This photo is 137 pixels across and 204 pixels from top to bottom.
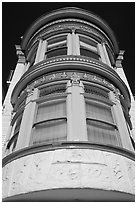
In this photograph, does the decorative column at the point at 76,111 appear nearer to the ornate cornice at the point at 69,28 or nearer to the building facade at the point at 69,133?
the building facade at the point at 69,133

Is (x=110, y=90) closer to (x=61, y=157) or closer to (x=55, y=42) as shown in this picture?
(x=61, y=157)

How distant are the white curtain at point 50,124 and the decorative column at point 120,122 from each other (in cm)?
163

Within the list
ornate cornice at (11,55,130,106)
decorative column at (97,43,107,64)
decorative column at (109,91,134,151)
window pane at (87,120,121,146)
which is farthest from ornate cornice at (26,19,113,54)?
window pane at (87,120,121,146)

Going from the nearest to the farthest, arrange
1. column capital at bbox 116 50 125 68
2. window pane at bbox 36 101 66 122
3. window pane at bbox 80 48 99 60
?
1. window pane at bbox 36 101 66 122
2. window pane at bbox 80 48 99 60
3. column capital at bbox 116 50 125 68

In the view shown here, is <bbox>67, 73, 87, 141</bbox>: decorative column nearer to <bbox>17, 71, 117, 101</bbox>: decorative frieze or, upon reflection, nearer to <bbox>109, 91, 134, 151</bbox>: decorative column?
<bbox>17, 71, 117, 101</bbox>: decorative frieze

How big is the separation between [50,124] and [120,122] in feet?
6.98

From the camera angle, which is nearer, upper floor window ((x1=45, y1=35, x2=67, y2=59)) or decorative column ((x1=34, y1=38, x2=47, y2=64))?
decorative column ((x1=34, y1=38, x2=47, y2=64))

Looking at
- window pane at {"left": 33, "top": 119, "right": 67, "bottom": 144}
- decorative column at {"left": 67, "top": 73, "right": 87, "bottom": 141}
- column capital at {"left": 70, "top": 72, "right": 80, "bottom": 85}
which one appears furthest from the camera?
column capital at {"left": 70, "top": 72, "right": 80, "bottom": 85}

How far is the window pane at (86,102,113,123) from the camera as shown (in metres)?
7.04

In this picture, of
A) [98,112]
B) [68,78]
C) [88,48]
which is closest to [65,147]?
[98,112]

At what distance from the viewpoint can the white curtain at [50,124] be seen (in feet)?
20.7

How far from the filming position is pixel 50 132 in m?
6.47

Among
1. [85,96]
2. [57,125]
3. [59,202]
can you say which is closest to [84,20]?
[85,96]

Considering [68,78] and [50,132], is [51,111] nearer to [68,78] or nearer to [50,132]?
[50,132]
